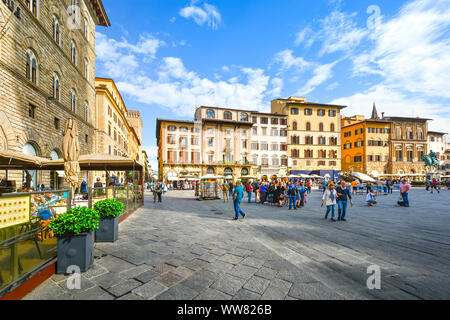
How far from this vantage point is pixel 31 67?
449 inches

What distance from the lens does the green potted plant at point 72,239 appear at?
3.41m

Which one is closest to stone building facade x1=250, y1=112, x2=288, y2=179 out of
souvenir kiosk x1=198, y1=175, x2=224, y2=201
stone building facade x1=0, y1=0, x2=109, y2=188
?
souvenir kiosk x1=198, y1=175, x2=224, y2=201

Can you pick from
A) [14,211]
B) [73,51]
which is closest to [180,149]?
[73,51]

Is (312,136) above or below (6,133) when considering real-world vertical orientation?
above

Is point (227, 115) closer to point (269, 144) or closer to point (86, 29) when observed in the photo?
point (269, 144)

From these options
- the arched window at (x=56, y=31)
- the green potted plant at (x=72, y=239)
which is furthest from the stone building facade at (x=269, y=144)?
the green potted plant at (x=72, y=239)

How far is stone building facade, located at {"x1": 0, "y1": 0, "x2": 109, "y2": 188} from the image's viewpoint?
9.68 metres

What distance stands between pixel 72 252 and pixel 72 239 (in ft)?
0.69

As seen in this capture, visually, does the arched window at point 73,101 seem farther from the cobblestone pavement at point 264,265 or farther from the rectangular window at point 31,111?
the cobblestone pavement at point 264,265

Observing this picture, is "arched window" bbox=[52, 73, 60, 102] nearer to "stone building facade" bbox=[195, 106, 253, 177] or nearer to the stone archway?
the stone archway

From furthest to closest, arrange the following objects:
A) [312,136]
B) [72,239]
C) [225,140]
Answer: [312,136] → [225,140] → [72,239]

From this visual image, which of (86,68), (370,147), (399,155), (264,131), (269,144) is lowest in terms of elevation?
(399,155)

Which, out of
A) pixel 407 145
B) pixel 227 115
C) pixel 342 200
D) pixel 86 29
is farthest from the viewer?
pixel 407 145
